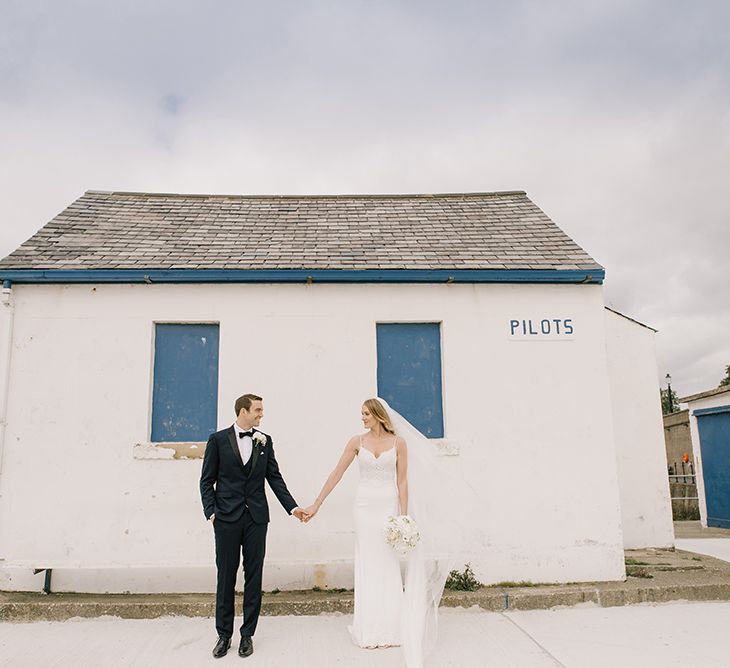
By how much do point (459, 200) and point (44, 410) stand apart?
7088mm

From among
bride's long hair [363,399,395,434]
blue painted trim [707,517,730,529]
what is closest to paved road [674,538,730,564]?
blue painted trim [707,517,730,529]

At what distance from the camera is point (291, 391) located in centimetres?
760

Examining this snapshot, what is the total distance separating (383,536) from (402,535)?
0.33 meters

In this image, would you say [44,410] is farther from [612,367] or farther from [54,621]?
[612,367]

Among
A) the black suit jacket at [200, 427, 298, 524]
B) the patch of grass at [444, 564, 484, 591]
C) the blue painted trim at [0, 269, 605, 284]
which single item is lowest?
the patch of grass at [444, 564, 484, 591]

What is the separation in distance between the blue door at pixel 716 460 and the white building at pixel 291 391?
332 inches

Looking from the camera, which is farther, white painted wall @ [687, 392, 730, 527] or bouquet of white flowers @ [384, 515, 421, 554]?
white painted wall @ [687, 392, 730, 527]

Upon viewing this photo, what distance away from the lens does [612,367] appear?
9.44 metres

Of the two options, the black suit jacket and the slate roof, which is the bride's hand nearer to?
the black suit jacket

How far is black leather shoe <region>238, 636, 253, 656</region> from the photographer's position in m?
5.36

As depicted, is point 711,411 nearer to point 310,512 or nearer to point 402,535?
point 402,535

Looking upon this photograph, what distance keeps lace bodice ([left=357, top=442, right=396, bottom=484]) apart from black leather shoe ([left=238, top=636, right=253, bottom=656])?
177 cm

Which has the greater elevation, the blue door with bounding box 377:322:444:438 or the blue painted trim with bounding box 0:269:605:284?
the blue painted trim with bounding box 0:269:605:284

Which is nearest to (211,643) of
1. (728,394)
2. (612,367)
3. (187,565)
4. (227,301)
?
(187,565)
